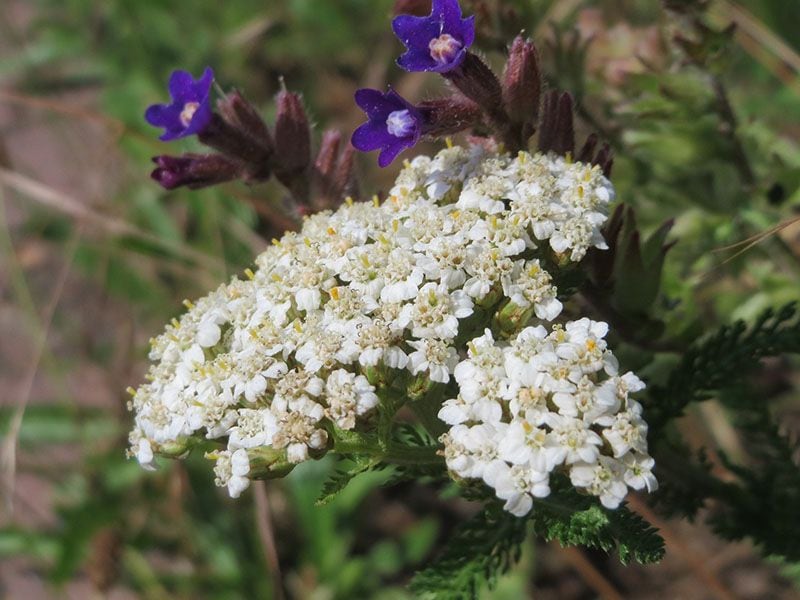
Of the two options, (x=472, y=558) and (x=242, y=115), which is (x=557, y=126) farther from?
(x=472, y=558)

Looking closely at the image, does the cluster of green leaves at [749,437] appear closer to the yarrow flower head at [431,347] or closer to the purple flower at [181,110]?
the yarrow flower head at [431,347]

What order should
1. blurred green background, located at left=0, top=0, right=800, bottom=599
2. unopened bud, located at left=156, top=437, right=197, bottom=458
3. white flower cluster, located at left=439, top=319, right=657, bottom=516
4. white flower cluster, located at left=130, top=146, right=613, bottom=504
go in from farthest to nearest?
blurred green background, located at left=0, top=0, right=800, bottom=599 < unopened bud, located at left=156, top=437, right=197, bottom=458 < white flower cluster, located at left=130, top=146, right=613, bottom=504 < white flower cluster, located at left=439, top=319, right=657, bottom=516

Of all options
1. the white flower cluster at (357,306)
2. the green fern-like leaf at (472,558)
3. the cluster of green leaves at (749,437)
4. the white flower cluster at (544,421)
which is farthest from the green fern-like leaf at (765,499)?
the white flower cluster at (357,306)

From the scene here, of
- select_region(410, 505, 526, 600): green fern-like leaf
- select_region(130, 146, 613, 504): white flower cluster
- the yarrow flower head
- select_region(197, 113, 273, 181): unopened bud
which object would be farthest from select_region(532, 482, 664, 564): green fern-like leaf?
select_region(197, 113, 273, 181): unopened bud

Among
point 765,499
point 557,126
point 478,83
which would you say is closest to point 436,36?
point 478,83

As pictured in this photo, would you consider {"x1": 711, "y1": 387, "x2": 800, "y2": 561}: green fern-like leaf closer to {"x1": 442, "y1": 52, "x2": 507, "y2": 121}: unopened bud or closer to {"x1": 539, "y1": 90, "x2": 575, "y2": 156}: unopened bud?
{"x1": 539, "y1": 90, "x2": 575, "y2": 156}: unopened bud

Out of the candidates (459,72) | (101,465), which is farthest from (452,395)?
(101,465)

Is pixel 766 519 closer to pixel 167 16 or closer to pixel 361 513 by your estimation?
pixel 361 513
